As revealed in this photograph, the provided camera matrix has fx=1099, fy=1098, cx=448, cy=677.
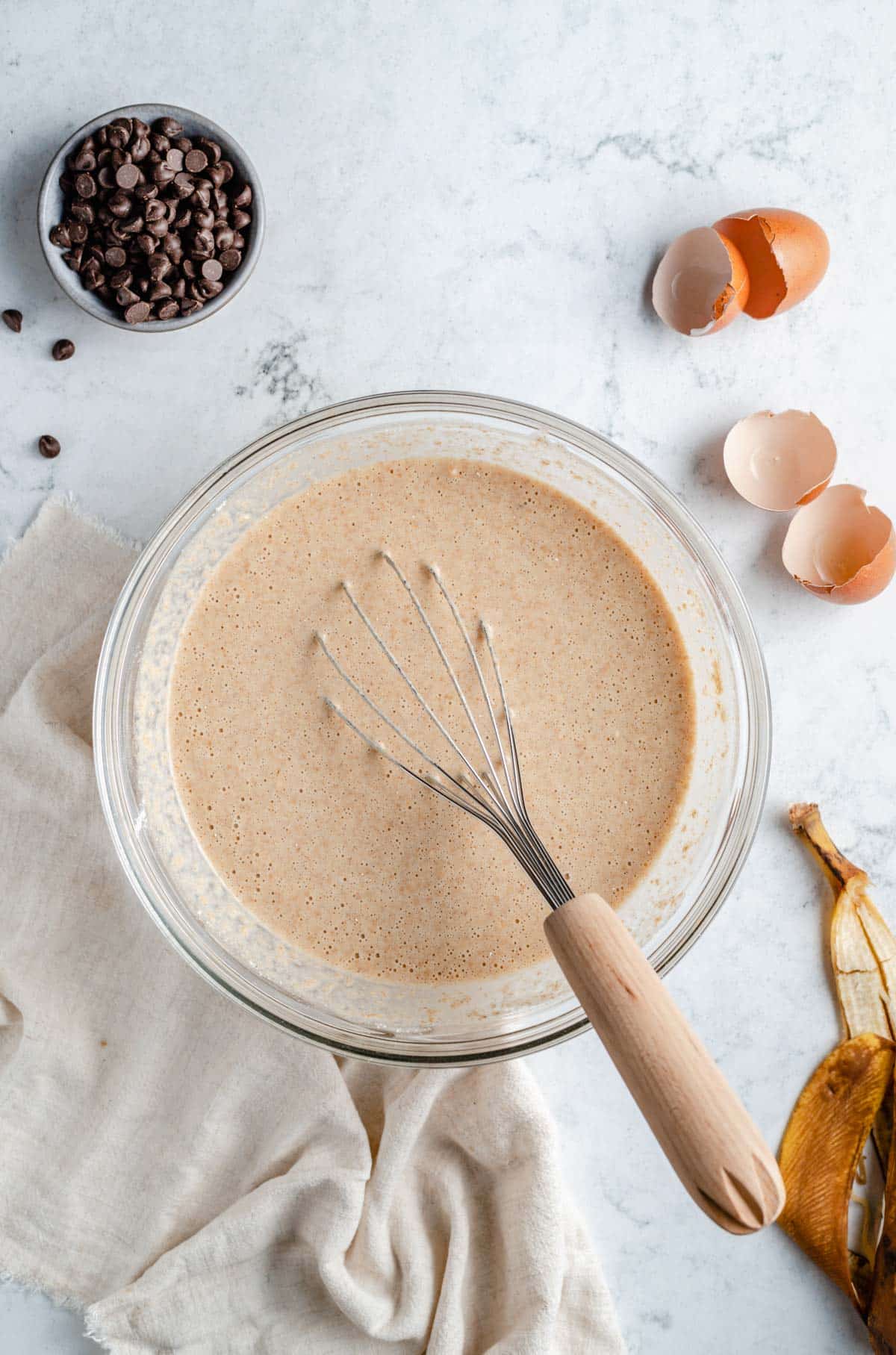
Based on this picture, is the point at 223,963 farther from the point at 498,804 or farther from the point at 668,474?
the point at 668,474

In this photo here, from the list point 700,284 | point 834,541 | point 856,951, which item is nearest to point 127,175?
point 700,284

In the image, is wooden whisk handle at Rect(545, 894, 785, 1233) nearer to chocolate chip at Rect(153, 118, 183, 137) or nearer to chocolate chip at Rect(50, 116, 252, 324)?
chocolate chip at Rect(50, 116, 252, 324)

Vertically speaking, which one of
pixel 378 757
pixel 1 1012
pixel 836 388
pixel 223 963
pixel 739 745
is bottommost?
pixel 1 1012

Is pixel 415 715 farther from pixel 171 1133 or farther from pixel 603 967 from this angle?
pixel 171 1133

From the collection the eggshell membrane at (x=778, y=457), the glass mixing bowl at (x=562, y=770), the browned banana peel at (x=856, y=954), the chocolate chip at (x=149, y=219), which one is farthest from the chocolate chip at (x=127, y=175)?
the browned banana peel at (x=856, y=954)

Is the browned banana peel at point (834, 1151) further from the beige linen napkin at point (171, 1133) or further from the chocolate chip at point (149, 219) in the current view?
the chocolate chip at point (149, 219)

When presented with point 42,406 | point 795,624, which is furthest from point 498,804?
point 42,406

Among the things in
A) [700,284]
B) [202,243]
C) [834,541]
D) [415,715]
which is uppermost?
[700,284]
